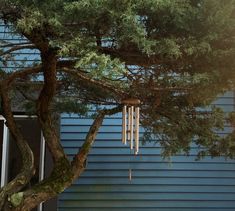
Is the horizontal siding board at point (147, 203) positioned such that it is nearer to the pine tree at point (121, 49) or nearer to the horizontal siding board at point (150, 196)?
the horizontal siding board at point (150, 196)

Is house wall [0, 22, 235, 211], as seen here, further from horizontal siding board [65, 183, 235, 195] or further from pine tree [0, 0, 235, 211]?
pine tree [0, 0, 235, 211]

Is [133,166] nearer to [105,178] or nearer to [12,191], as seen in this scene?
[105,178]

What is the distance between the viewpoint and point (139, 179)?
7.77m

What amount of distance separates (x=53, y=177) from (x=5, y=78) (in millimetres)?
1123

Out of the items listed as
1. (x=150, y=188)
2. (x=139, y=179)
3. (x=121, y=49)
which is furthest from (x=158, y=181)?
(x=121, y=49)

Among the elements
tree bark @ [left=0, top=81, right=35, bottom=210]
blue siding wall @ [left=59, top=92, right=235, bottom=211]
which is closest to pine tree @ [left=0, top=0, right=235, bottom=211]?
tree bark @ [left=0, top=81, right=35, bottom=210]

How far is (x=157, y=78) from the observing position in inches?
176

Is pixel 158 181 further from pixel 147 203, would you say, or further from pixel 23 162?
pixel 23 162

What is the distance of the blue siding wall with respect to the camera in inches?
303

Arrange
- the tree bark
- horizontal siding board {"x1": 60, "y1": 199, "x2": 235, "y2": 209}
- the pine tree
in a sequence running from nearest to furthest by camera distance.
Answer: the pine tree < the tree bark < horizontal siding board {"x1": 60, "y1": 199, "x2": 235, "y2": 209}

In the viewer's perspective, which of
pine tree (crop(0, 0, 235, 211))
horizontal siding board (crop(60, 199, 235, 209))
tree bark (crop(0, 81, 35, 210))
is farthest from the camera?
horizontal siding board (crop(60, 199, 235, 209))

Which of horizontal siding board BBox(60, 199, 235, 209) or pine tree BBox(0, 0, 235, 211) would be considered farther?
horizontal siding board BBox(60, 199, 235, 209)

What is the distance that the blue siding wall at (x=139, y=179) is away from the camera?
25.3 feet

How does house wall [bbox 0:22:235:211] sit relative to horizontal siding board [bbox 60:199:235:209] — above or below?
above
